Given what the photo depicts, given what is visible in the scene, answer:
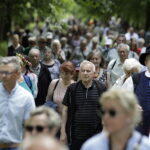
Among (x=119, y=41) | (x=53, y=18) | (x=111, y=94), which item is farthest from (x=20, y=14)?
(x=111, y=94)

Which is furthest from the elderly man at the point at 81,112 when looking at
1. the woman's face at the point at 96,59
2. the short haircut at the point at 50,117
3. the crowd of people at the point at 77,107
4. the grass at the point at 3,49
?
the grass at the point at 3,49

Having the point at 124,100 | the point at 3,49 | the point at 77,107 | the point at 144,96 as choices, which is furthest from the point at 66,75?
the point at 3,49

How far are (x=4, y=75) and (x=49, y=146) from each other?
3587mm

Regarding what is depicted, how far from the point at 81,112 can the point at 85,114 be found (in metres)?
0.06

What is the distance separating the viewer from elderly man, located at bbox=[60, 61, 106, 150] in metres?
9.68

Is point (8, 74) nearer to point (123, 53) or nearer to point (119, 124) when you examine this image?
point (119, 124)

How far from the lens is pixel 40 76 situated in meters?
13.1

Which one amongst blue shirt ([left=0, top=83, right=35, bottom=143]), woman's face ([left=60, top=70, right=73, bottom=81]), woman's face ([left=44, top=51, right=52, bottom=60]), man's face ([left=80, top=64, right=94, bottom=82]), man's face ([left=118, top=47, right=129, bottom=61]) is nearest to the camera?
blue shirt ([left=0, top=83, right=35, bottom=143])

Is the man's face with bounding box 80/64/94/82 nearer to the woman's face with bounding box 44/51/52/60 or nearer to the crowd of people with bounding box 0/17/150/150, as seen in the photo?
the crowd of people with bounding box 0/17/150/150

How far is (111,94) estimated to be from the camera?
578cm

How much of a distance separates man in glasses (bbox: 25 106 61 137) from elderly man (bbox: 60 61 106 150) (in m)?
3.67

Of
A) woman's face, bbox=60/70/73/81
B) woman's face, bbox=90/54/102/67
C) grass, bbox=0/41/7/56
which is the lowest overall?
woman's face, bbox=60/70/73/81

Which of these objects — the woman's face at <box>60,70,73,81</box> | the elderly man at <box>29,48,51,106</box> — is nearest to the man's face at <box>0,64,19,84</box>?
the woman's face at <box>60,70,73,81</box>

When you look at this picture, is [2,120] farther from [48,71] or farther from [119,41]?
[119,41]
